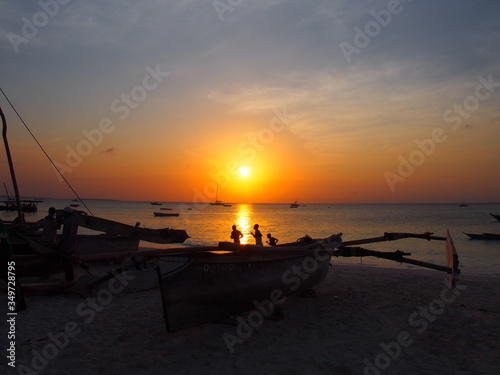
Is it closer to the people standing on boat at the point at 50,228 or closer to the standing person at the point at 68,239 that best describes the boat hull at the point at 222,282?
the standing person at the point at 68,239

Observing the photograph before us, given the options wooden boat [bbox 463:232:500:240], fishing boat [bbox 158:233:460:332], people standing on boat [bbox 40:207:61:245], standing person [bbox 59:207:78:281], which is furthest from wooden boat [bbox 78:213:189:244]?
wooden boat [bbox 463:232:500:240]

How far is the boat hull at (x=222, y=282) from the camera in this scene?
6219 millimetres

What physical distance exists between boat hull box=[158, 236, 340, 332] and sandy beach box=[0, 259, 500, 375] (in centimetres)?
45

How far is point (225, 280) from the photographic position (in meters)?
6.82

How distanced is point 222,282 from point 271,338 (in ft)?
4.57

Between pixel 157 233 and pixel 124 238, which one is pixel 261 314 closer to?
pixel 157 233

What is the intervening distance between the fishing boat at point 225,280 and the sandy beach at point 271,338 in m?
0.44

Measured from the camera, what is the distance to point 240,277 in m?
7.07

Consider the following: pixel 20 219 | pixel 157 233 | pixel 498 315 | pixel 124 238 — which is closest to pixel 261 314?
pixel 498 315

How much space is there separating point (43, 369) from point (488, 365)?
6.91 m

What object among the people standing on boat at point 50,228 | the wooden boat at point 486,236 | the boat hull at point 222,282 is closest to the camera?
the boat hull at point 222,282

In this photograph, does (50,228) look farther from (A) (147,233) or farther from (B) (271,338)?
(B) (271,338)

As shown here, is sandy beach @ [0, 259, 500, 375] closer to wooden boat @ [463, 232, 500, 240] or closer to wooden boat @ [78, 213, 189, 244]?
wooden boat @ [78, 213, 189, 244]

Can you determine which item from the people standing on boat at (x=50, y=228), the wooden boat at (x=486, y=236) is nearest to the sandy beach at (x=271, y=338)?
the people standing on boat at (x=50, y=228)
